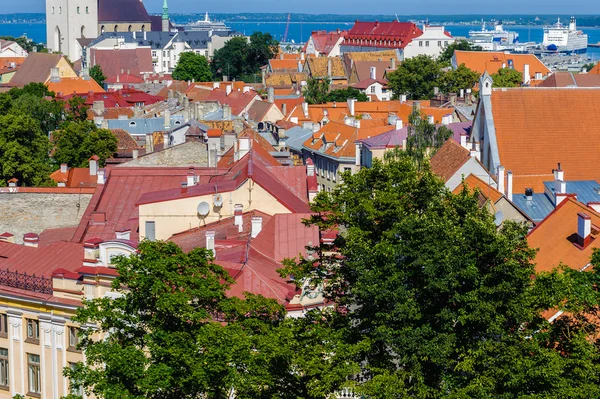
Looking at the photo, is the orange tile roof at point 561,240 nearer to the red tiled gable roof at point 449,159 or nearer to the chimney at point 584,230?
the chimney at point 584,230

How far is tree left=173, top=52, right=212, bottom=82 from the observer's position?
148m

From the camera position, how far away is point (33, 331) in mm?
30781

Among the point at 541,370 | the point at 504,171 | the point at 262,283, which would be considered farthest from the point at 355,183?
the point at 504,171

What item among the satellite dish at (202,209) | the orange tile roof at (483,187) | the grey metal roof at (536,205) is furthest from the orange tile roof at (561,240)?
the satellite dish at (202,209)

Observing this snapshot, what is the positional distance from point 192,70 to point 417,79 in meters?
47.8

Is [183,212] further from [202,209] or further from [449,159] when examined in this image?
[449,159]

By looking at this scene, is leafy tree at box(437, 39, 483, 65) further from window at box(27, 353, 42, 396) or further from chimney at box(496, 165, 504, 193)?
window at box(27, 353, 42, 396)

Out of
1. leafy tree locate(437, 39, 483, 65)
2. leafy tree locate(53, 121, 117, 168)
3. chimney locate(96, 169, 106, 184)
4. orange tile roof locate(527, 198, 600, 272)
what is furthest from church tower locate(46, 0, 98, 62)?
orange tile roof locate(527, 198, 600, 272)

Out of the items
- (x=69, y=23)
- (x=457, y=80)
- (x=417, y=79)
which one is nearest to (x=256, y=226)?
(x=457, y=80)

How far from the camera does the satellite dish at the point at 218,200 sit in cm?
3828

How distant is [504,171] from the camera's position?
155 feet

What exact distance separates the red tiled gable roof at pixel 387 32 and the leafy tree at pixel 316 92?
49.5m

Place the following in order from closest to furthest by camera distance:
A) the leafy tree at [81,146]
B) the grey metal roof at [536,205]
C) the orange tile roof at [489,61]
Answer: the grey metal roof at [536,205]
the leafy tree at [81,146]
the orange tile roof at [489,61]

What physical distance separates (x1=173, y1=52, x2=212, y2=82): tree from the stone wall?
9955 cm
